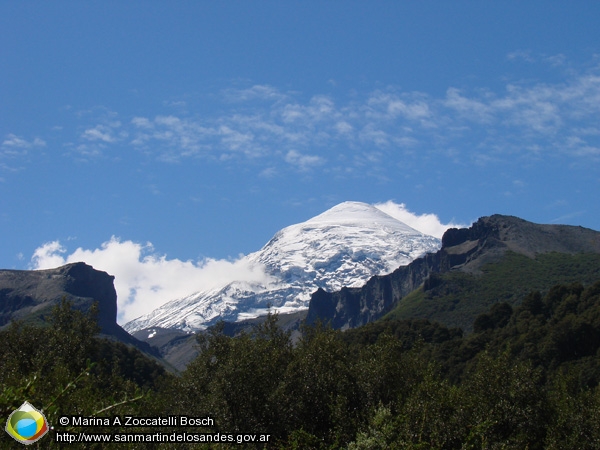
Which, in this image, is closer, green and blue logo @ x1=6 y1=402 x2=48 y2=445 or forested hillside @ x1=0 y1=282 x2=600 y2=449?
green and blue logo @ x1=6 y1=402 x2=48 y2=445

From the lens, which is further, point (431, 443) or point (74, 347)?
point (74, 347)

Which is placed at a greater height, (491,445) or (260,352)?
(260,352)

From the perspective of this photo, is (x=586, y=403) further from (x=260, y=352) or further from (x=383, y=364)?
(x=260, y=352)

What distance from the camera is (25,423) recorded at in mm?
11133

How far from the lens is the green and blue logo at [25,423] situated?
36.4 ft

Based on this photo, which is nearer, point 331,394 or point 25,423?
point 25,423

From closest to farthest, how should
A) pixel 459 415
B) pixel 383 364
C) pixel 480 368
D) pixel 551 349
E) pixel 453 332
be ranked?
pixel 459 415, pixel 383 364, pixel 480 368, pixel 551 349, pixel 453 332

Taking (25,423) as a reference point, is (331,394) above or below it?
below

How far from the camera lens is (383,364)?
143 ft

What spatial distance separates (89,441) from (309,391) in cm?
2288

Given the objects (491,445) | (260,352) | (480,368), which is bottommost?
(491,445)

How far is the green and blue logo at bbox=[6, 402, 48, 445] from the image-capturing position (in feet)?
36.4

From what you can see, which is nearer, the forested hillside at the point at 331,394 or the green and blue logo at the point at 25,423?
the green and blue logo at the point at 25,423

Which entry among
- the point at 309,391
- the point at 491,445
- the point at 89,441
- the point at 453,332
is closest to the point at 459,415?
the point at 491,445
